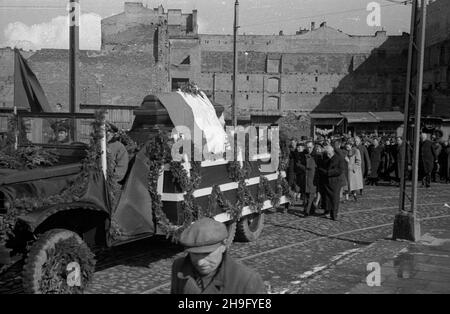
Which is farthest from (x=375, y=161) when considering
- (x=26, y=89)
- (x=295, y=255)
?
(x=26, y=89)

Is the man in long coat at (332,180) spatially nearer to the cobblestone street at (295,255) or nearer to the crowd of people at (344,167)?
the crowd of people at (344,167)

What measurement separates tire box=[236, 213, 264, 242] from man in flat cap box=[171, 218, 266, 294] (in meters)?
6.87

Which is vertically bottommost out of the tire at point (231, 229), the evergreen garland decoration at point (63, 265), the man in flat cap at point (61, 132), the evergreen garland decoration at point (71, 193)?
the tire at point (231, 229)

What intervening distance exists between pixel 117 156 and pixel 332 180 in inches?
281

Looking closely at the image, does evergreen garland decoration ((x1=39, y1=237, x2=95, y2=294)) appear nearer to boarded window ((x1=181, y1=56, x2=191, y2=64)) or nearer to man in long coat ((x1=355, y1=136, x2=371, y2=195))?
man in long coat ((x1=355, y1=136, x2=371, y2=195))

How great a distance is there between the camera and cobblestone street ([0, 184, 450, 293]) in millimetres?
7613

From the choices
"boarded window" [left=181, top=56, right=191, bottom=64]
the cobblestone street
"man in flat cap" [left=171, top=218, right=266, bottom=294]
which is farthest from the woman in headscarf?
"boarded window" [left=181, top=56, right=191, bottom=64]

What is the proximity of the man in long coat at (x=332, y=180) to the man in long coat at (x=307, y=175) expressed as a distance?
1.77 feet

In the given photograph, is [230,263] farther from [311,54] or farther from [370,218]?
[311,54]

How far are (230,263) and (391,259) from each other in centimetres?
608

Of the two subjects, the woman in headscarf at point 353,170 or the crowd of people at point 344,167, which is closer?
the crowd of people at point 344,167

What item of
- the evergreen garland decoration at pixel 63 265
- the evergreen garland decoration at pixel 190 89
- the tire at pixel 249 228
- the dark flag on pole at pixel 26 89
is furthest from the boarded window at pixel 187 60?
the evergreen garland decoration at pixel 63 265

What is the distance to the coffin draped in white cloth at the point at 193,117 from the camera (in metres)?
9.06

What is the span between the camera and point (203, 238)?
3410 millimetres
